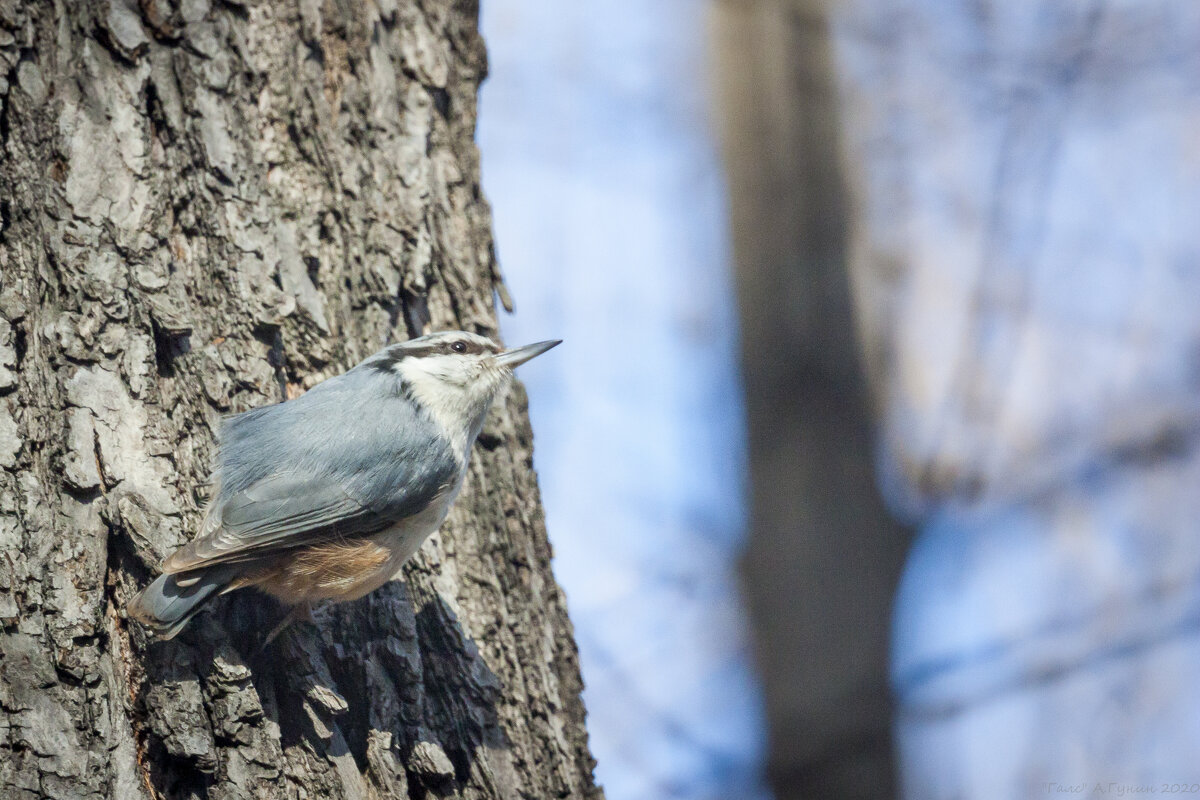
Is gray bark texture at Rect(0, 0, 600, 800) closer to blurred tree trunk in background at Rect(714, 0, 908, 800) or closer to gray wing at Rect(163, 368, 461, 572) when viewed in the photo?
gray wing at Rect(163, 368, 461, 572)

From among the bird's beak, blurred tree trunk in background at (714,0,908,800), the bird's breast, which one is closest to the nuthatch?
the bird's breast

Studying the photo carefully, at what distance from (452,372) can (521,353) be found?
0.72 ft

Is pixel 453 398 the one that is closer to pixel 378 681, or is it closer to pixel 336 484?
pixel 336 484

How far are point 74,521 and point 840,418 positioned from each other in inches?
96.2

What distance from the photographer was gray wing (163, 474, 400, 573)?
185 centimetres

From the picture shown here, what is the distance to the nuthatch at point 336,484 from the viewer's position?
1.98 metres

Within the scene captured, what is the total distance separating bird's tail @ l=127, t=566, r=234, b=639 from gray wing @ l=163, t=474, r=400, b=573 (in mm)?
46

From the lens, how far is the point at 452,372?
2.33 metres

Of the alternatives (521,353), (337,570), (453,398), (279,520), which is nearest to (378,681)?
(337,570)

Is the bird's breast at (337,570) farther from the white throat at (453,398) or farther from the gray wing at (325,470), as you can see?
the white throat at (453,398)

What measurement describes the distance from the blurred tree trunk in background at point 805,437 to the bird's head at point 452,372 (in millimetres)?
1354

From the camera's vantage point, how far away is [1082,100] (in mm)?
3562

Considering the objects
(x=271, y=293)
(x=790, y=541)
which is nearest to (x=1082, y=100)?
(x=790, y=541)

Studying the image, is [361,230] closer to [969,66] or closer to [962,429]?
[962,429]
